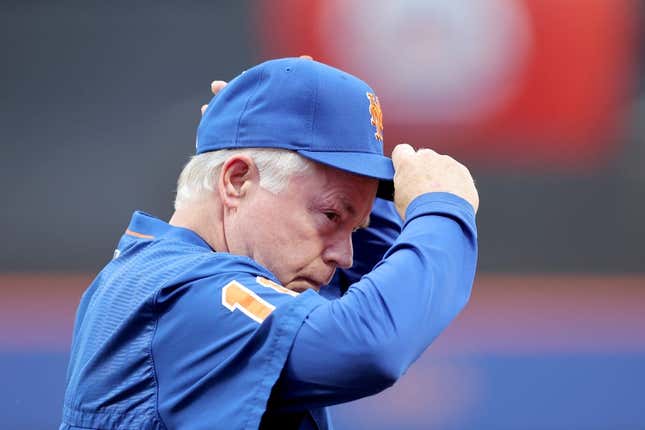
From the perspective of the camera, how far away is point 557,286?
3770 millimetres

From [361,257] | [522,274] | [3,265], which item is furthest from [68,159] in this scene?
[361,257]

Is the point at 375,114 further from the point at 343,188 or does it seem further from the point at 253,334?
the point at 253,334

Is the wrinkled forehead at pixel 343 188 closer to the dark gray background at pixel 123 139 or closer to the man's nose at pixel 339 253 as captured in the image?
the man's nose at pixel 339 253

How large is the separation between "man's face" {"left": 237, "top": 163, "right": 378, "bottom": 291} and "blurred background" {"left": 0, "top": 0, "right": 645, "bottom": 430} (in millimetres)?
2479

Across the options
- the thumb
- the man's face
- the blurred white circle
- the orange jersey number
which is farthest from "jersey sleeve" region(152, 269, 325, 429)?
the blurred white circle

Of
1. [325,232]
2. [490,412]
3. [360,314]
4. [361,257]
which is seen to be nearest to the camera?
[360,314]

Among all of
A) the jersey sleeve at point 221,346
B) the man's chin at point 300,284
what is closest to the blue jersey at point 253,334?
the jersey sleeve at point 221,346

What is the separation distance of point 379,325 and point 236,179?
1.09 feet

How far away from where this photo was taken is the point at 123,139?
3.68 meters

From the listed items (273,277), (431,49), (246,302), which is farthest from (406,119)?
(246,302)

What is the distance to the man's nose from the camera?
45.9 inches

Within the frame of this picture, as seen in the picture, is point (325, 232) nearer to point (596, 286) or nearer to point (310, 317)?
point (310, 317)

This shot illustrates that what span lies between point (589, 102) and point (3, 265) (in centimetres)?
266

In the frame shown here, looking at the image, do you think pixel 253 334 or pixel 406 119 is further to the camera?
pixel 406 119
